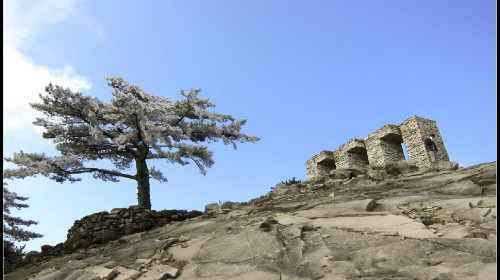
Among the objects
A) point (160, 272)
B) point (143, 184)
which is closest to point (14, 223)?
point (143, 184)

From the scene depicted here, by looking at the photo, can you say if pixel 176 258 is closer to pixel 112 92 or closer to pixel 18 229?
pixel 112 92

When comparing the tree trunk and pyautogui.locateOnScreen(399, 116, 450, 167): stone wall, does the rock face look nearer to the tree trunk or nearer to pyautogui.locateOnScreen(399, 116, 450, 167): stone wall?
the tree trunk

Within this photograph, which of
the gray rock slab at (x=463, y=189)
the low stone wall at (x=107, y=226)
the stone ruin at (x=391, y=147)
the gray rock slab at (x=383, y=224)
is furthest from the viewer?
the stone ruin at (x=391, y=147)

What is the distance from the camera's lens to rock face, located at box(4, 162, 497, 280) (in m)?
4.13

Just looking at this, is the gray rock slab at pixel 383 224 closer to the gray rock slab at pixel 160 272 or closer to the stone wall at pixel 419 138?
the gray rock slab at pixel 160 272

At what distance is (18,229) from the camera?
55.2 ft

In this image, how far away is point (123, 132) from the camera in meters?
14.4

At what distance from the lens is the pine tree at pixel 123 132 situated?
13414mm

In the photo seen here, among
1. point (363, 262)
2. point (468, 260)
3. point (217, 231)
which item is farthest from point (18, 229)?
point (468, 260)

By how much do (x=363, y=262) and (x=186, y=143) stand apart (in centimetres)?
1102

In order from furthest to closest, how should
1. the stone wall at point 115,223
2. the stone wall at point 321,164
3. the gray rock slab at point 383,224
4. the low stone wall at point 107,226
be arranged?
the stone wall at point 321,164 → the stone wall at point 115,223 → the low stone wall at point 107,226 → the gray rock slab at point 383,224

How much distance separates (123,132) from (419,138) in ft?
45.8

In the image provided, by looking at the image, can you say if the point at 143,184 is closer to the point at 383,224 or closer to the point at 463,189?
the point at 383,224

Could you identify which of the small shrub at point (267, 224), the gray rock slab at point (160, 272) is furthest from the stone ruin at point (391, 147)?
the gray rock slab at point (160, 272)
